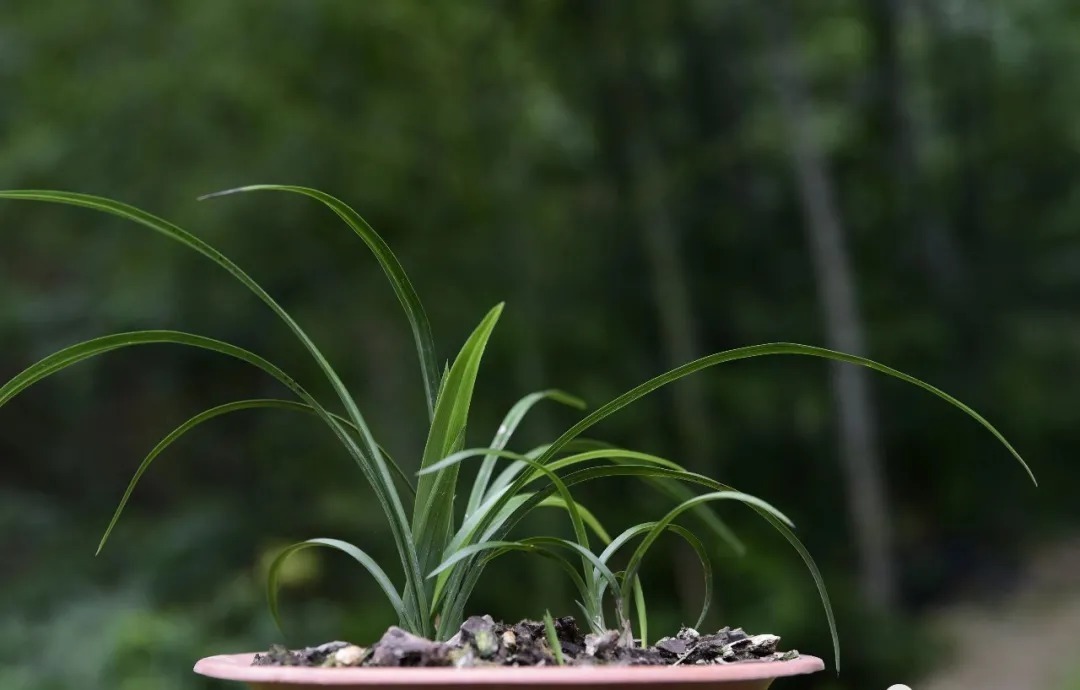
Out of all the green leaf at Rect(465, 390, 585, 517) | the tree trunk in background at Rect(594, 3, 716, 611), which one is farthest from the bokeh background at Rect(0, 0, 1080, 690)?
the green leaf at Rect(465, 390, 585, 517)

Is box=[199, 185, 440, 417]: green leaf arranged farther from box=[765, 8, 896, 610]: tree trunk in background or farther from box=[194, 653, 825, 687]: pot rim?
box=[765, 8, 896, 610]: tree trunk in background

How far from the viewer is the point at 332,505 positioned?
9.03 feet

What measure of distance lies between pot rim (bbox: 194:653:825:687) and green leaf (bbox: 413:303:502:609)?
0.35ft

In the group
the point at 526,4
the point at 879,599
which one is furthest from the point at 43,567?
the point at 879,599

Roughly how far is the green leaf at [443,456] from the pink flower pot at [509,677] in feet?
0.36

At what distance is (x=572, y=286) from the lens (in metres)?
2.95

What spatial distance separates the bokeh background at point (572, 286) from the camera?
8.96 ft

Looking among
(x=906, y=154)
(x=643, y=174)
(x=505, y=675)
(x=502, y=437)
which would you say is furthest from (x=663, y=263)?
(x=505, y=675)

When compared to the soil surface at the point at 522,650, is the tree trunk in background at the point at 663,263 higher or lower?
higher

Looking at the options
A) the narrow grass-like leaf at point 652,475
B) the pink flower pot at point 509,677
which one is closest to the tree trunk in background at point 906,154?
the narrow grass-like leaf at point 652,475

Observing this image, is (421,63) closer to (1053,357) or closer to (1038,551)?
(1053,357)

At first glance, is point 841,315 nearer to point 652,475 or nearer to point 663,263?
point 663,263

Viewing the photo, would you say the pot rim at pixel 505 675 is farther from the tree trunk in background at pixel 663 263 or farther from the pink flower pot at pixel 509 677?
the tree trunk in background at pixel 663 263

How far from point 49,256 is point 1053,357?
3.13 m
